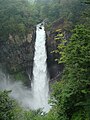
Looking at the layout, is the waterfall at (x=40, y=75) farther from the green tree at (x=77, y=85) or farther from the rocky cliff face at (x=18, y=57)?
the green tree at (x=77, y=85)

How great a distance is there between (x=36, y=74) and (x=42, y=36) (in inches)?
231

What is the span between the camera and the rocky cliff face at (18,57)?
40656mm

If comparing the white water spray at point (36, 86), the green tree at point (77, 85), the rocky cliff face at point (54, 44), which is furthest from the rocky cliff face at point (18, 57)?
the green tree at point (77, 85)

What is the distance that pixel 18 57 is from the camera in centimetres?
4088

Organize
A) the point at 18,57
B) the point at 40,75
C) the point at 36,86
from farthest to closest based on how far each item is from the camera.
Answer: the point at 18,57, the point at 40,75, the point at 36,86

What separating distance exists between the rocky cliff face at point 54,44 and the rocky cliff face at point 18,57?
2.83 m

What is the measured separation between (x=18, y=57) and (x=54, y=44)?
18.5ft

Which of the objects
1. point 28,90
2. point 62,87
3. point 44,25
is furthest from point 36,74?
point 62,87

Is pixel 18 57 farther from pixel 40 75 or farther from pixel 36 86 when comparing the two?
pixel 36 86

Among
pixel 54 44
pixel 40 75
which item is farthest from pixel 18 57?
pixel 54 44

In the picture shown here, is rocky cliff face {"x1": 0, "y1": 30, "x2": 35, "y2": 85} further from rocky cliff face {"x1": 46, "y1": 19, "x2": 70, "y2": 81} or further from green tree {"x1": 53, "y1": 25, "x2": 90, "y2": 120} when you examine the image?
green tree {"x1": 53, "y1": 25, "x2": 90, "y2": 120}

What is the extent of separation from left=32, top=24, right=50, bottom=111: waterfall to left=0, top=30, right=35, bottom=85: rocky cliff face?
905mm

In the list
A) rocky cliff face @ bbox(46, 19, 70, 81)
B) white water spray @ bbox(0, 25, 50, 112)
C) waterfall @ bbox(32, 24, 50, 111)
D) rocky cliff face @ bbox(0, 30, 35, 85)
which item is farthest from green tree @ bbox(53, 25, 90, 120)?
rocky cliff face @ bbox(0, 30, 35, 85)

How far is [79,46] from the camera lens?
16.2m
